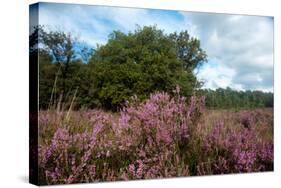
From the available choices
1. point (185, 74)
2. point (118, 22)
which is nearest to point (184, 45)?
point (185, 74)

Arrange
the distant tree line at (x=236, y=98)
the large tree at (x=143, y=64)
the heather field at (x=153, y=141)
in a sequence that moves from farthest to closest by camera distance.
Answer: the distant tree line at (x=236, y=98) → the large tree at (x=143, y=64) → the heather field at (x=153, y=141)

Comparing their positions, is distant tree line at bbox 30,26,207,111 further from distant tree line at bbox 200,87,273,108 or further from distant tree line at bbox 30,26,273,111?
distant tree line at bbox 200,87,273,108

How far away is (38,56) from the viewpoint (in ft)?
25.4

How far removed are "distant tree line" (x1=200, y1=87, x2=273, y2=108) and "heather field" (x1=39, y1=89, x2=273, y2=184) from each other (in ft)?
0.32

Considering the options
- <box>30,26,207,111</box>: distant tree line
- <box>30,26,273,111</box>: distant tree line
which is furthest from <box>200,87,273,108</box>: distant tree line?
<box>30,26,207,111</box>: distant tree line

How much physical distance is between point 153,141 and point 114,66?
1.05m

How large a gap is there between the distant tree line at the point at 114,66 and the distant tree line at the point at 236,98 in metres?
0.28

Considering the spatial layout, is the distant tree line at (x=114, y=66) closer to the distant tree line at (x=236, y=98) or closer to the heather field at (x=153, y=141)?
the heather field at (x=153, y=141)

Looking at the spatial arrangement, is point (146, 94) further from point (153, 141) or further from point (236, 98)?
point (236, 98)

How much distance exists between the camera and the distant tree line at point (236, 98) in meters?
8.95

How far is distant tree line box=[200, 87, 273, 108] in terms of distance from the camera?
895 cm

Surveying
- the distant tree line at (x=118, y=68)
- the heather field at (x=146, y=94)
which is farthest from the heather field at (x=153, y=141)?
the distant tree line at (x=118, y=68)

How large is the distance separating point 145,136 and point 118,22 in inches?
56.7

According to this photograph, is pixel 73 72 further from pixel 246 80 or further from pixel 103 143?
pixel 246 80
